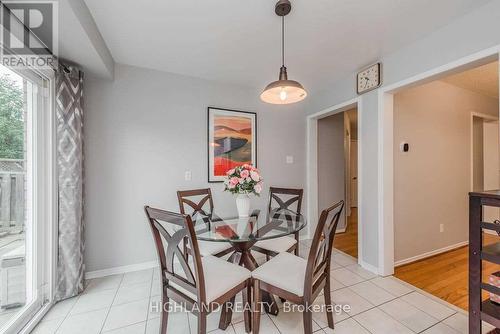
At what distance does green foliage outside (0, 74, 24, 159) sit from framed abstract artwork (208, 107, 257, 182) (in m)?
1.74

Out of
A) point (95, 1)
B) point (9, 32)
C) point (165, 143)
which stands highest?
point (95, 1)

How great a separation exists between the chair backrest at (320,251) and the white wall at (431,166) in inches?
62.6

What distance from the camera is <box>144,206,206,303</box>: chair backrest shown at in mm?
1198

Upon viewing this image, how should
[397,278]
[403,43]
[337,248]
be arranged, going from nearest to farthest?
[403,43], [397,278], [337,248]

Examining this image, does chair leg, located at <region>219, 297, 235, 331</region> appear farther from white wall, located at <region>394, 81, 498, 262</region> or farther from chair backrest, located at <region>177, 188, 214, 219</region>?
white wall, located at <region>394, 81, 498, 262</region>

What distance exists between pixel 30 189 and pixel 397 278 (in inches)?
141

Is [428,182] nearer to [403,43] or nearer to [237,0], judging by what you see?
[403,43]

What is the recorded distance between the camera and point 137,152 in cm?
256

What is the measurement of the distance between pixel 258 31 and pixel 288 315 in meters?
2.41

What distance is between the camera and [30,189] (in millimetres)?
1795

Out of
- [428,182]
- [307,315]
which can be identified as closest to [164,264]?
[307,315]

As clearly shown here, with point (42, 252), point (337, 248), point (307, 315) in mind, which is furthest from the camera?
point (337, 248)

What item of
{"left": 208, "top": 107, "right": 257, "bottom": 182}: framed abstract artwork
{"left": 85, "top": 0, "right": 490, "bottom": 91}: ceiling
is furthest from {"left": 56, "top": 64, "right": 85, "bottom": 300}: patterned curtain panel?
{"left": 208, "top": 107, "right": 257, "bottom": 182}: framed abstract artwork

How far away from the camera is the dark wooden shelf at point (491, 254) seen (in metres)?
1.21
